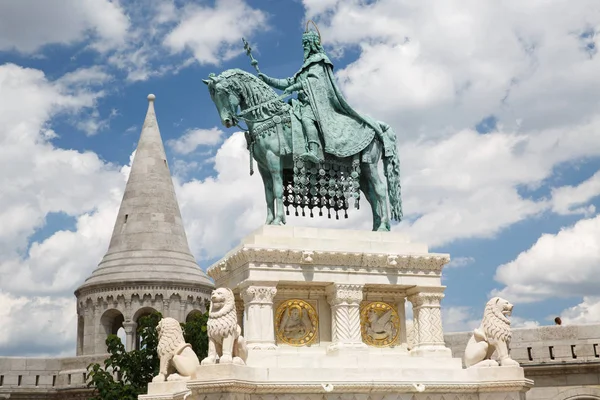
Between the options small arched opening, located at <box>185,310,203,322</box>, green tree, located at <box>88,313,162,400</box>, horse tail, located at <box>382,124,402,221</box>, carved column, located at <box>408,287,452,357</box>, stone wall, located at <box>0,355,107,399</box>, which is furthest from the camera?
stone wall, located at <box>0,355,107,399</box>

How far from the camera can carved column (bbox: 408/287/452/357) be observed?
15.8 meters

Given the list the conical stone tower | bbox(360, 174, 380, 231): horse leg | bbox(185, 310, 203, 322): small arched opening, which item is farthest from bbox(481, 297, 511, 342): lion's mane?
the conical stone tower

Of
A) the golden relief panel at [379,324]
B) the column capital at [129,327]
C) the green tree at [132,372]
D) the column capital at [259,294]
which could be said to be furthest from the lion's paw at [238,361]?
the column capital at [129,327]

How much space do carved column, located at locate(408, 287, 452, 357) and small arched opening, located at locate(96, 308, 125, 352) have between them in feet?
101

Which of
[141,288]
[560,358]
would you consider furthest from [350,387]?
[141,288]

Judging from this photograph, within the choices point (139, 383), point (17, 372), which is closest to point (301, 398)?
point (139, 383)

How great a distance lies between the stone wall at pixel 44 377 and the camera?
3259cm

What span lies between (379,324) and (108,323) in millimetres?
32157

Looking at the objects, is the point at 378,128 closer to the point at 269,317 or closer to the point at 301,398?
the point at 269,317

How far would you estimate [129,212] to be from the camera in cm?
4747

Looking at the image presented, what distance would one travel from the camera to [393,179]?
17.4 metres

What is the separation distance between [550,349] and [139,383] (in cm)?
1393

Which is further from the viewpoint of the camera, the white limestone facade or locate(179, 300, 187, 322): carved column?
the white limestone facade

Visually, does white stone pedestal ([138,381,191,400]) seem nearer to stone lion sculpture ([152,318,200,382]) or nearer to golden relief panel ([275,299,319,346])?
stone lion sculpture ([152,318,200,382])
